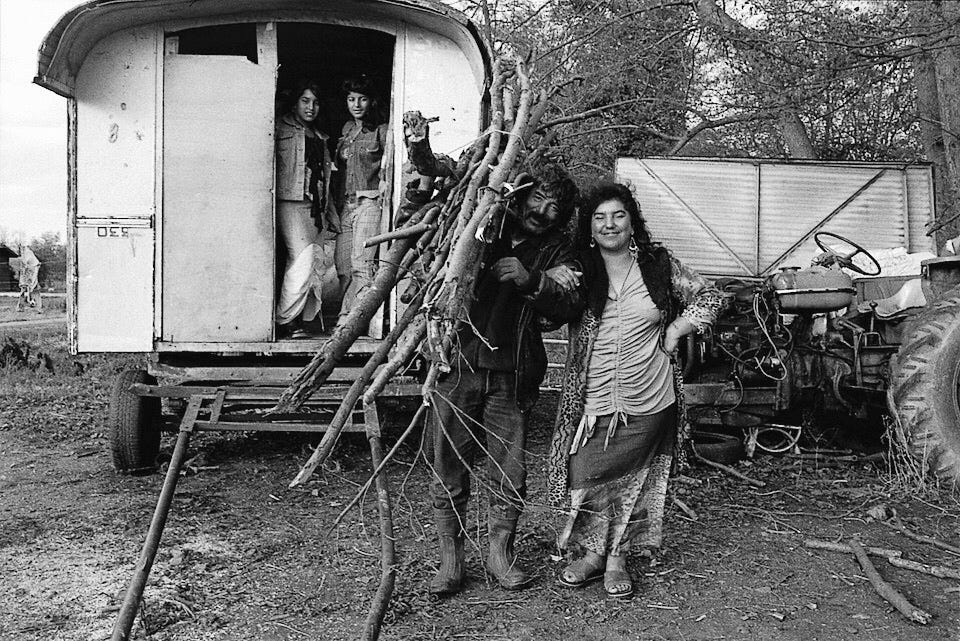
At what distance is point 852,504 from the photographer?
4957 mm

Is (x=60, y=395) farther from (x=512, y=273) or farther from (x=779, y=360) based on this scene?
(x=512, y=273)

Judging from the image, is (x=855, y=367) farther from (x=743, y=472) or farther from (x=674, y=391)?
(x=674, y=391)

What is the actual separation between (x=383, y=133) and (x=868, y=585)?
453cm

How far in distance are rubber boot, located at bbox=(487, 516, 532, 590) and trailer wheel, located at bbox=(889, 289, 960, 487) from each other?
2594mm

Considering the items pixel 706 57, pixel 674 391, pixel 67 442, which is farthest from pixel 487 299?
pixel 706 57

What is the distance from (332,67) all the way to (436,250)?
5127mm

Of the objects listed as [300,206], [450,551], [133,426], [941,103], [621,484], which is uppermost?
[941,103]

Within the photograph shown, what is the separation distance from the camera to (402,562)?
4.02 m

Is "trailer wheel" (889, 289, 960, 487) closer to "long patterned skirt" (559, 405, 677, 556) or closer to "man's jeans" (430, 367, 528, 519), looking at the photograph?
"long patterned skirt" (559, 405, 677, 556)

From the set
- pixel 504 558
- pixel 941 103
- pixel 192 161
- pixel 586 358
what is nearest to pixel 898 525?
pixel 586 358

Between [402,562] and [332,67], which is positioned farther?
[332,67]

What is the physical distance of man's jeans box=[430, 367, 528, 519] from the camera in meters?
3.64

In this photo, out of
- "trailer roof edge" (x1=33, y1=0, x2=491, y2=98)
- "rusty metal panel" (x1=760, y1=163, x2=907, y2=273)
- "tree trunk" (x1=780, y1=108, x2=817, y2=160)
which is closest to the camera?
"trailer roof edge" (x1=33, y1=0, x2=491, y2=98)

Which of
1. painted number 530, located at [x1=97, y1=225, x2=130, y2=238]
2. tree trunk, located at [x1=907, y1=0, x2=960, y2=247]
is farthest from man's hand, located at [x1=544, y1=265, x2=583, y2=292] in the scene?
tree trunk, located at [x1=907, y1=0, x2=960, y2=247]
